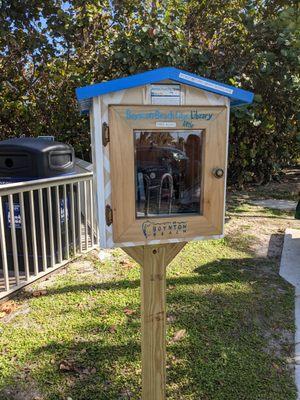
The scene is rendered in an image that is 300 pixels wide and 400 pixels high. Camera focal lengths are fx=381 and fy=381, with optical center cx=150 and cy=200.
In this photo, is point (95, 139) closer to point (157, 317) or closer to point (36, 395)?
point (157, 317)

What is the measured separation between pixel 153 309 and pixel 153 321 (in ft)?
0.21

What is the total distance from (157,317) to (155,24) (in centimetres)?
521

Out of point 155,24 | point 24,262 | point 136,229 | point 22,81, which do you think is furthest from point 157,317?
point 22,81

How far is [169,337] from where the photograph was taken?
9.31 feet

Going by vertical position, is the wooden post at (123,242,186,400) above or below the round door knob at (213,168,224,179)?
below

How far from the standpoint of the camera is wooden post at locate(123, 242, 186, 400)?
71.7 inches

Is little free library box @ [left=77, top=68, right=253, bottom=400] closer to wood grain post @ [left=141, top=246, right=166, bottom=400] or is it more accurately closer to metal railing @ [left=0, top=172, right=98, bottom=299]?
wood grain post @ [left=141, top=246, right=166, bottom=400]

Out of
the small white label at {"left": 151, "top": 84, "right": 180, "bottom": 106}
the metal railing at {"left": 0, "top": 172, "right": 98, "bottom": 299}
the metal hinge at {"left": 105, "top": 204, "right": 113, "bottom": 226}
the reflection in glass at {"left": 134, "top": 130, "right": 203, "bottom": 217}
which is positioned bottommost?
the metal railing at {"left": 0, "top": 172, "right": 98, "bottom": 299}

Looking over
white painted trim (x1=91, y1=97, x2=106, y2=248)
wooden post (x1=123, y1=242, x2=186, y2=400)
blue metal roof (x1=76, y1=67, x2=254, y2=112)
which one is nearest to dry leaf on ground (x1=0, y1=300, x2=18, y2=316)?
wooden post (x1=123, y1=242, x2=186, y2=400)

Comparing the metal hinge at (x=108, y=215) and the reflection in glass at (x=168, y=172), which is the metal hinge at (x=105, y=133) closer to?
the reflection in glass at (x=168, y=172)

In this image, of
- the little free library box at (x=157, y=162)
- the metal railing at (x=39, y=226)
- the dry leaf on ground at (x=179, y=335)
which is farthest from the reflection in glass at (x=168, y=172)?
the metal railing at (x=39, y=226)

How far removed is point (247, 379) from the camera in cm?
241

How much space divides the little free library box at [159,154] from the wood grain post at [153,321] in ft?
0.51

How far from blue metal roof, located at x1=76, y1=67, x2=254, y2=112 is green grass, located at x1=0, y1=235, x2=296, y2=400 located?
1.72 metres
